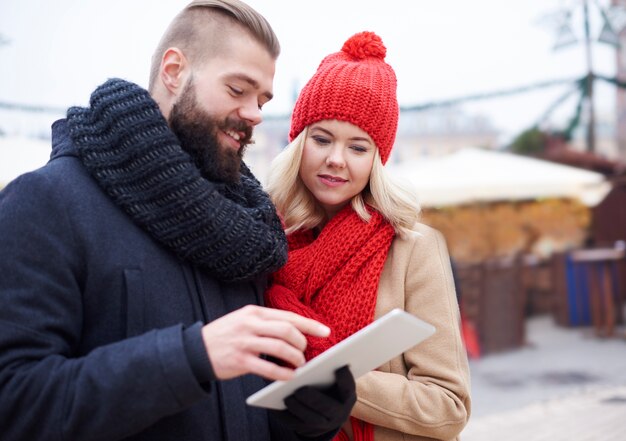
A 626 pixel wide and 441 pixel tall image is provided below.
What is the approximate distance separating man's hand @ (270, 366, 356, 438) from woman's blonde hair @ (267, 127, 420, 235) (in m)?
0.80

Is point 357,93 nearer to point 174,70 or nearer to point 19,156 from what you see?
point 174,70

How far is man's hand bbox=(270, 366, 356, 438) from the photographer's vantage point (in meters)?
1.35

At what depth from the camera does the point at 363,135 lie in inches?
86.6

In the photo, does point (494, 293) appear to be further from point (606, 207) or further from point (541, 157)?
point (541, 157)

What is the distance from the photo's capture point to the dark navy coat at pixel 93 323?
121cm

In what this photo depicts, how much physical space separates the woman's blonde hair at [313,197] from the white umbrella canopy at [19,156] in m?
4.42

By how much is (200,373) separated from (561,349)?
7.67 metres

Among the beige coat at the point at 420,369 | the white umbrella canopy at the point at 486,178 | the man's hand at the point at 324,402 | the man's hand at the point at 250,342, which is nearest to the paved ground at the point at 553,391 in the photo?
the white umbrella canopy at the point at 486,178

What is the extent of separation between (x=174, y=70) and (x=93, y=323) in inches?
26.5

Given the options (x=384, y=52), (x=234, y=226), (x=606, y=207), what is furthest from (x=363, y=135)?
(x=606, y=207)

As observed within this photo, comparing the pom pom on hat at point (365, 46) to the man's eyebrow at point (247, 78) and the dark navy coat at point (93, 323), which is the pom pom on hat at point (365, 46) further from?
the dark navy coat at point (93, 323)

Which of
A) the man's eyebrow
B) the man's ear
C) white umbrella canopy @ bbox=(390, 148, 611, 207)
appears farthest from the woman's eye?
white umbrella canopy @ bbox=(390, 148, 611, 207)

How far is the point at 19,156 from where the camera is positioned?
6.37 metres

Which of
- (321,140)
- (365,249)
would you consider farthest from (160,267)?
(321,140)
